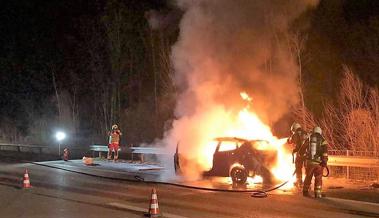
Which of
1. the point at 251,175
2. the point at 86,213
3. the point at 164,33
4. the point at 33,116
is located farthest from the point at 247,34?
the point at 33,116

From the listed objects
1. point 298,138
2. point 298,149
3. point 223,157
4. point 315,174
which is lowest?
point 315,174

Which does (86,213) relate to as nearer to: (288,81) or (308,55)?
(288,81)

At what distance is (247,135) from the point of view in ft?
51.3

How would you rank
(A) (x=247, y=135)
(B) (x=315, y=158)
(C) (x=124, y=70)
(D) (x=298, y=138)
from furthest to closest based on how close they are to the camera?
(C) (x=124, y=70) → (A) (x=247, y=135) → (D) (x=298, y=138) → (B) (x=315, y=158)

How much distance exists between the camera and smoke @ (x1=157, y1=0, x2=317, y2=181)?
1720cm

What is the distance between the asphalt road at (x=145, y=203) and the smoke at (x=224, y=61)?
3826mm

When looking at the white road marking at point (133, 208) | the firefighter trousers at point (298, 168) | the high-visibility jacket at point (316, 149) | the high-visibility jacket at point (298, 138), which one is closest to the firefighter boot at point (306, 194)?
the high-visibility jacket at point (316, 149)

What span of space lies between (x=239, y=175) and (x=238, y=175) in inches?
1.3

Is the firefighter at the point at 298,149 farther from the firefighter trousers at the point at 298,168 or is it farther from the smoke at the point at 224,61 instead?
the smoke at the point at 224,61

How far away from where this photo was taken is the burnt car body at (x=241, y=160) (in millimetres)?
13484

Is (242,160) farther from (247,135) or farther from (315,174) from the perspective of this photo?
(315,174)

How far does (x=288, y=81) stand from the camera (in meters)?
21.5

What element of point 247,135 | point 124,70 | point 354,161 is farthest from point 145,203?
point 124,70

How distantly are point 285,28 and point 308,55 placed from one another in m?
4.40
